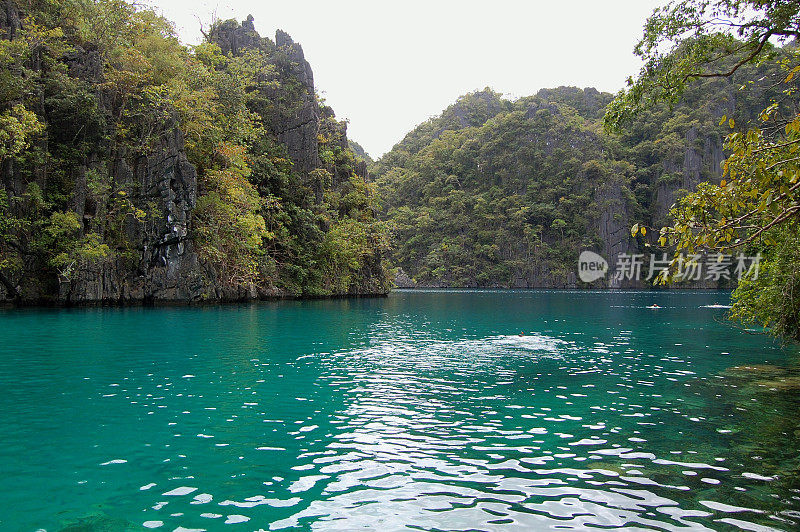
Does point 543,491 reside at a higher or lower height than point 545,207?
lower

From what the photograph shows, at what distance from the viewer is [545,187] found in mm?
101250

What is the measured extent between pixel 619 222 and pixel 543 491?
311ft

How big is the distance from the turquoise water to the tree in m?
2.63

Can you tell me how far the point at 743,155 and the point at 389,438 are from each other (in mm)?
6026

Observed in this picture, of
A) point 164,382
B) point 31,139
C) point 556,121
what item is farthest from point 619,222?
point 164,382

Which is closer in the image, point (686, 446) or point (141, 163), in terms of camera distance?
point (686, 446)

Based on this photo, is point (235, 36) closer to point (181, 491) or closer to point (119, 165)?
point (119, 165)

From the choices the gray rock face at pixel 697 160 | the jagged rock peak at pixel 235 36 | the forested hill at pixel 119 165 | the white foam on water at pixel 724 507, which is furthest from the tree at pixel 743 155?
the gray rock face at pixel 697 160

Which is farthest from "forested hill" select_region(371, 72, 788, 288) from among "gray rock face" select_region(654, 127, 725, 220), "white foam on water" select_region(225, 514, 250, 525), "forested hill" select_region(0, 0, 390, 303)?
"white foam on water" select_region(225, 514, 250, 525)

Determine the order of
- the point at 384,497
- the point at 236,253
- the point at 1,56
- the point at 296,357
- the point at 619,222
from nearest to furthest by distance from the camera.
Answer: the point at 384,497 < the point at 296,357 < the point at 1,56 < the point at 236,253 < the point at 619,222

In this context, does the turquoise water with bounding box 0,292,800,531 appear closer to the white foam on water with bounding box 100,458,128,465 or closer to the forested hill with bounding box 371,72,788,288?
the white foam on water with bounding box 100,458,128,465

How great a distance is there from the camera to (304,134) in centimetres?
5075

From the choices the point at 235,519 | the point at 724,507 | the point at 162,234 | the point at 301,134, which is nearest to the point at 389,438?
the point at 235,519

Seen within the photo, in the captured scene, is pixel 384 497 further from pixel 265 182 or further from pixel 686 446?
pixel 265 182
